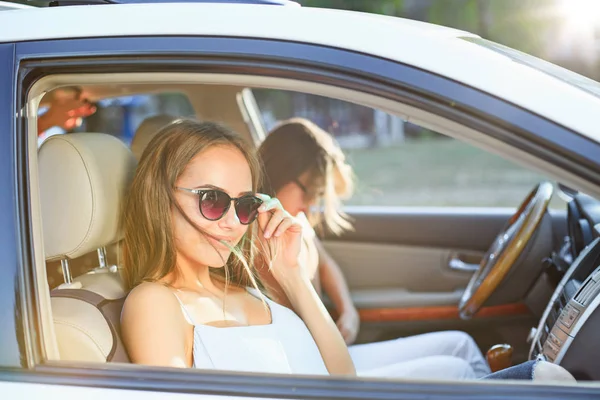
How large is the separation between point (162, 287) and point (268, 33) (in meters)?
0.62

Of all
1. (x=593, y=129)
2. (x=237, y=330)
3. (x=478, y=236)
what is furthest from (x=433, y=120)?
(x=478, y=236)

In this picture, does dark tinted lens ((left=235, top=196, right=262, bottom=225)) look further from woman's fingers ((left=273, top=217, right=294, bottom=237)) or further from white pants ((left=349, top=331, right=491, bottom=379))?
white pants ((left=349, top=331, right=491, bottom=379))

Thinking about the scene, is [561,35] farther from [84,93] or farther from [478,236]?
[84,93]

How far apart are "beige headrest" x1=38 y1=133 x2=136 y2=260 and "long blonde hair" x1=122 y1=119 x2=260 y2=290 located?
0.19ft

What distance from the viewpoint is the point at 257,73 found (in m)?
1.33

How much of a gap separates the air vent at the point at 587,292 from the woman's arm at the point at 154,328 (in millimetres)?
860

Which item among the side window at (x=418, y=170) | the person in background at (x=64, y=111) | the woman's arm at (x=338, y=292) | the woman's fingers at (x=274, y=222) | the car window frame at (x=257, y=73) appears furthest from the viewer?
the side window at (x=418, y=170)

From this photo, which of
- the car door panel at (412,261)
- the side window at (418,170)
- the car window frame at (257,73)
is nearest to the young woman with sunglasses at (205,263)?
the car window frame at (257,73)

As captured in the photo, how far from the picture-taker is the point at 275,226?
1.82 meters

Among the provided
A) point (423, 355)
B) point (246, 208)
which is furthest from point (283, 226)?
point (423, 355)

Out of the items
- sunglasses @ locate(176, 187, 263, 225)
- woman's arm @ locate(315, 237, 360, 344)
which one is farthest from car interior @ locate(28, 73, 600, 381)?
sunglasses @ locate(176, 187, 263, 225)

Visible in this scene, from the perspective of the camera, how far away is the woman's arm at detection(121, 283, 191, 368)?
1509mm

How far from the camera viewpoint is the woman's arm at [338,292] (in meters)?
3.00

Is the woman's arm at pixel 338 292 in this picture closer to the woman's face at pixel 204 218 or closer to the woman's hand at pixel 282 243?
the woman's hand at pixel 282 243
